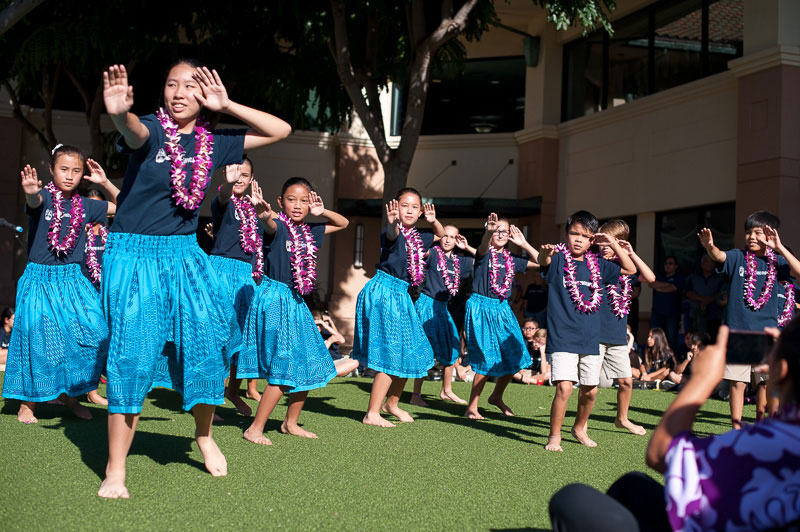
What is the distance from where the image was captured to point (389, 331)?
6.80 meters

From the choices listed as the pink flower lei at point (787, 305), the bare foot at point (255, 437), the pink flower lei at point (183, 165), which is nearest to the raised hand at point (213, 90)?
the pink flower lei at point (183, 165)

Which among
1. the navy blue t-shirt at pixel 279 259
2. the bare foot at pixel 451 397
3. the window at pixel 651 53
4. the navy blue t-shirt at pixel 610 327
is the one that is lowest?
the bare foot at pixel 451 397

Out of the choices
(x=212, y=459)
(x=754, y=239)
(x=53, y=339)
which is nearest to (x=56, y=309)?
(x=53, y=339)

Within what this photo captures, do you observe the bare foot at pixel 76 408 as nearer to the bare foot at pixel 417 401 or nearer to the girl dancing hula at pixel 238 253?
the girl dancing hula at pixel 238 253

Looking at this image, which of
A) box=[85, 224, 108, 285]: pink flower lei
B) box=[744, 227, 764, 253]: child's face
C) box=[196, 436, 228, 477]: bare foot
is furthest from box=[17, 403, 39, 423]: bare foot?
box=[744, 227, 764, 253]: child's face

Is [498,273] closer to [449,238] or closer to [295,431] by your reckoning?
[449,238]

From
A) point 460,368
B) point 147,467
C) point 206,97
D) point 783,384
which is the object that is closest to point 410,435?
point 147,467

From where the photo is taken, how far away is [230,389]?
698 cm

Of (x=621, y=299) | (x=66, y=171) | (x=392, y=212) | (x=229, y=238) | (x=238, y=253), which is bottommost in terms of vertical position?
(x=621, y=299)

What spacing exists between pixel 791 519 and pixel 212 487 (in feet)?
8.81

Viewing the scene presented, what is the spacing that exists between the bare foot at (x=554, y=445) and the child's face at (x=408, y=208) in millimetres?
2219

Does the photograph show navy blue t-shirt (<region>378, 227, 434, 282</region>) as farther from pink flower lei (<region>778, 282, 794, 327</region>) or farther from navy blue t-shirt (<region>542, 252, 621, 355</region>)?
pink flower lei (<region>778, 282, 794, 327</region>)

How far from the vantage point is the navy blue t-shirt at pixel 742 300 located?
668 centimetres

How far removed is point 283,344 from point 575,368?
1.98m
